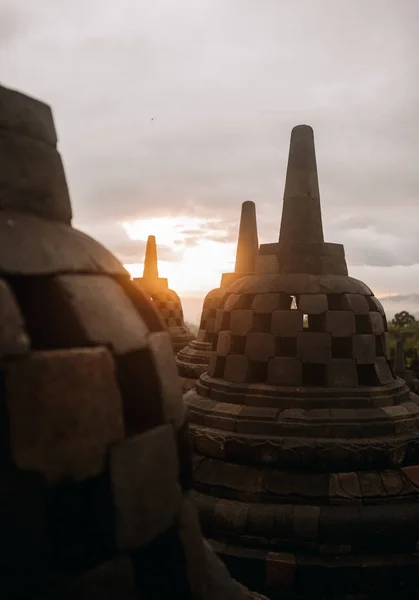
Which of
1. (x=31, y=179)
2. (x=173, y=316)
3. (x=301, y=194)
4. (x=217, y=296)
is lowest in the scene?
(x=173, y=316)

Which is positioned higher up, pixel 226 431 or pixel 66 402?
pixel 66 402

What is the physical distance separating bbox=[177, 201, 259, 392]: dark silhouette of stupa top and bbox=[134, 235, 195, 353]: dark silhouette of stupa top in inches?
150

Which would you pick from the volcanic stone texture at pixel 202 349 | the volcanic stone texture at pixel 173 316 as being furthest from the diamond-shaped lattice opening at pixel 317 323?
the volcanic stone texture at pixel 173 316

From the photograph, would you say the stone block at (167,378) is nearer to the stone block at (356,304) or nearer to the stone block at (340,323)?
the stone block at (340,323)

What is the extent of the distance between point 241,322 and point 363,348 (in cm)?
146

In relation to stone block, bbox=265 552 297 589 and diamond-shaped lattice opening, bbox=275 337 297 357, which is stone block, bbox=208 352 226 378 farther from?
stone block, bbox=265 552 297 589

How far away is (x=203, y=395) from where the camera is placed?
22.3 feet

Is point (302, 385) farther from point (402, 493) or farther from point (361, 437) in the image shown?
point (402, 493)

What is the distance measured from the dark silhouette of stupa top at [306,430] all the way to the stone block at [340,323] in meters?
0.01

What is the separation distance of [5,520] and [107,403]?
41 centimetres

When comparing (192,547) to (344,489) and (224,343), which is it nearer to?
(344,489)

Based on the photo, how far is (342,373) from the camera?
20.2 ft

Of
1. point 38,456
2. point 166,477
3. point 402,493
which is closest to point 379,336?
point 402,493

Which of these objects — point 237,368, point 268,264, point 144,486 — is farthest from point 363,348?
point 144,486
